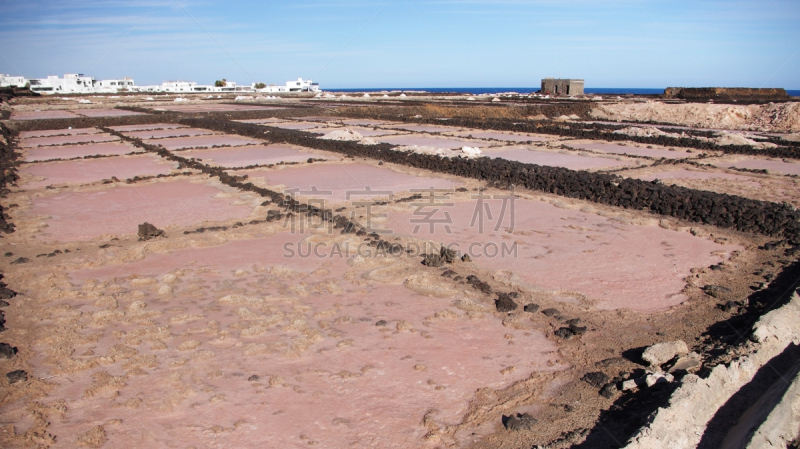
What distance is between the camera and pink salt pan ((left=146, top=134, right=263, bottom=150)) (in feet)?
57.1

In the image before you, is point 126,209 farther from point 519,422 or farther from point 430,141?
point 430,141

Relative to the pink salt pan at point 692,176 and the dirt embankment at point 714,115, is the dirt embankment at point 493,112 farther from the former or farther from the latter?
the pink salt pan at point 692,176

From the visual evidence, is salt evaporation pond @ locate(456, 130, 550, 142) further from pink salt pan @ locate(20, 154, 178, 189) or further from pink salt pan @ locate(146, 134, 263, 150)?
pink salt pan @ locate(20, 154, 178, 189)

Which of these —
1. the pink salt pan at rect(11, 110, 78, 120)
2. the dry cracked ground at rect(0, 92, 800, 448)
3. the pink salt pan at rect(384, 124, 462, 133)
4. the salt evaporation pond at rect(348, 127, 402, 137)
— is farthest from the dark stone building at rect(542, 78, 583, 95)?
the dry cracked ground at rect(0, 92, 800, 448)

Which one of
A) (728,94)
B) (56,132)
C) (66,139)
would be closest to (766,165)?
(66,139)

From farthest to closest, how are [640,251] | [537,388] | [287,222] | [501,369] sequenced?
[287,222] < [640,251] < [501,369] < [537,388]

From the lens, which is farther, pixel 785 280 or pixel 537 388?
pixel 785 280

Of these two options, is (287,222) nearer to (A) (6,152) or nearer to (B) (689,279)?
(B) (689,279)

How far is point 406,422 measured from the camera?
3289 mm

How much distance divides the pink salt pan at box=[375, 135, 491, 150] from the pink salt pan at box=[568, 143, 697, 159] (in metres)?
3.31

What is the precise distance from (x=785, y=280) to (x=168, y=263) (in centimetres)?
691

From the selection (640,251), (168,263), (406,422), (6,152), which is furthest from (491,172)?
(6,152)

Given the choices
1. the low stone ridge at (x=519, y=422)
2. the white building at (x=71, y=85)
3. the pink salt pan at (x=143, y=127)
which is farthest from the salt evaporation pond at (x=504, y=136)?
the white building at (x=71, y=85)

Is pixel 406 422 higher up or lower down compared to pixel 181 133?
lower down
